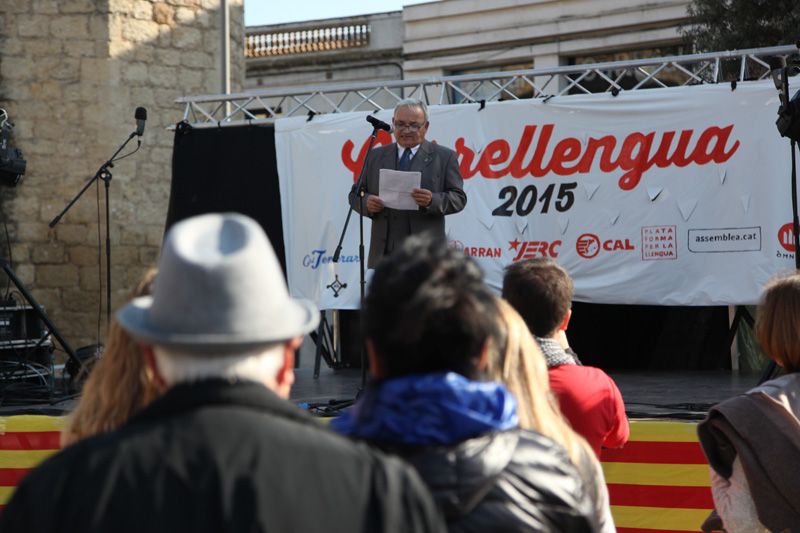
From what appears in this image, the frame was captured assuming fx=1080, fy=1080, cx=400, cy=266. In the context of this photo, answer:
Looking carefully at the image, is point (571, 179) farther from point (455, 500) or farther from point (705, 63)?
point (455, 500)

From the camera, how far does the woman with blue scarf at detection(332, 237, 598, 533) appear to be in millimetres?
1655

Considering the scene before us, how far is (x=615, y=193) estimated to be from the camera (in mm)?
8102

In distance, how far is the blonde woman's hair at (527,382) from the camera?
2.07m

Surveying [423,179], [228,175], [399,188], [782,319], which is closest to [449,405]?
[782,319]

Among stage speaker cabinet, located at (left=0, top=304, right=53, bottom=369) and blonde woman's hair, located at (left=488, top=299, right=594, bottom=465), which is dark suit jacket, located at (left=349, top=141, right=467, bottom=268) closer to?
stage speaker cabinet, located at (left=0, top=304, right=53, bottom=369)

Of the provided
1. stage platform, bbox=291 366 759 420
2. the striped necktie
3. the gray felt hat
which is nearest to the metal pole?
stage platform, bbox=291 366 759 420

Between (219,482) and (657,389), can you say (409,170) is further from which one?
(219,482)

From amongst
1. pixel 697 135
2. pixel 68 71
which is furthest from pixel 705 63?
pixel 68 71

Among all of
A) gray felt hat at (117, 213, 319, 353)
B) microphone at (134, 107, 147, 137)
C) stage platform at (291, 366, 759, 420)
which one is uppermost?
microphone at (134, 107, 147, 137)

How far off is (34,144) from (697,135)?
6.50 meters

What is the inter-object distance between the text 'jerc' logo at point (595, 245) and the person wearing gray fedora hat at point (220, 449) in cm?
671

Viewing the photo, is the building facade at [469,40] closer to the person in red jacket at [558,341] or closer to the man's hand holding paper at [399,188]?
the man's hand holding paper at [399,188]

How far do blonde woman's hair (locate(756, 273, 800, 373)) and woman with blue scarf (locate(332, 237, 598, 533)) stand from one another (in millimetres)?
1380

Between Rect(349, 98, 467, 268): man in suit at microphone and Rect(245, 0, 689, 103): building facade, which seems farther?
Rect(245, 0, 689, 103): building facade
